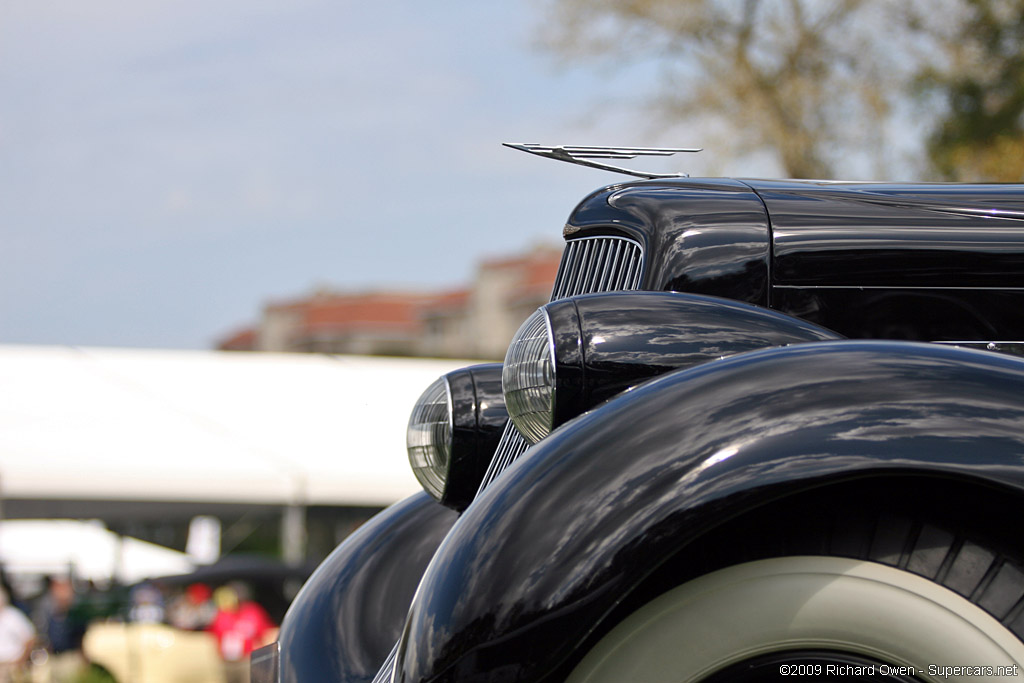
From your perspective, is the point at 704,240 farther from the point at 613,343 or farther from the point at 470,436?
the point at 470,436

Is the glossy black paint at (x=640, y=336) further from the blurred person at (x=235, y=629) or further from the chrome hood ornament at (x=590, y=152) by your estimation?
the blurred person at (x=235, y=629)

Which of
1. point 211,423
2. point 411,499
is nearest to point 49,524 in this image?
point 211,423

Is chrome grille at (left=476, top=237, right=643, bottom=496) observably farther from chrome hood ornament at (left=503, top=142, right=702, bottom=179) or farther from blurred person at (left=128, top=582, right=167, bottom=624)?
blurred person at (left=128, top=582, right=167, bottom=624)

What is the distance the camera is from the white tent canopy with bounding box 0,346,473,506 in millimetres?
10789

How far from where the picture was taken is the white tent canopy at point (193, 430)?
35.4 feet

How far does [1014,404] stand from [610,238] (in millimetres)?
1137

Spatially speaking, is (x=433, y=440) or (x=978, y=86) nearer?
(x=433, y=440)

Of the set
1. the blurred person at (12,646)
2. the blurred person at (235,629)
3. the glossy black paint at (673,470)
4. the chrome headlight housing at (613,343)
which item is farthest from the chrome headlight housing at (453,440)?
the blurred person at (12,646)

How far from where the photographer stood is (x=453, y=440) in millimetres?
2420

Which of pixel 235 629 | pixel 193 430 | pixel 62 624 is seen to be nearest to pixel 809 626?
pixel 235 629

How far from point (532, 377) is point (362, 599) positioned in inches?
44.3

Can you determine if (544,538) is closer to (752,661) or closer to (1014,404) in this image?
(752,661)

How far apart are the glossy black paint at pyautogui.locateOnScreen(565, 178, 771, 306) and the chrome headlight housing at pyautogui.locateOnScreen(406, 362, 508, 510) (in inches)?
22.7

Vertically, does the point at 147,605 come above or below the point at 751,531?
below
